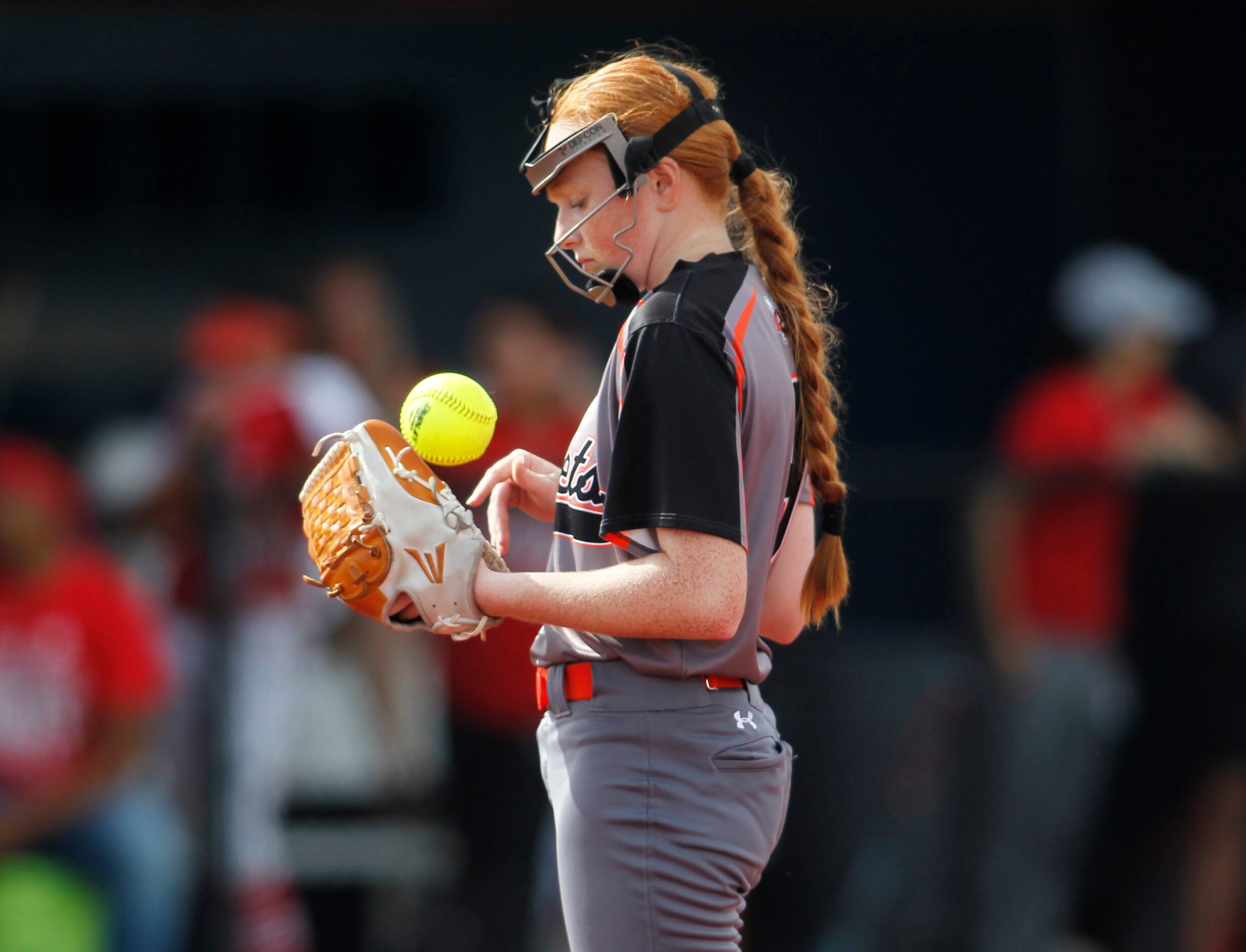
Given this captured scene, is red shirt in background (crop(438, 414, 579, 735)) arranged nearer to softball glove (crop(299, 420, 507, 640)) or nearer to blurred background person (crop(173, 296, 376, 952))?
blurred background person (crop(173, 296, 376, 952))

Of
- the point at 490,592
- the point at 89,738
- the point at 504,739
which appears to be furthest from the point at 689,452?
the point at 89,738

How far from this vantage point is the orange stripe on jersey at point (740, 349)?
1816 mm

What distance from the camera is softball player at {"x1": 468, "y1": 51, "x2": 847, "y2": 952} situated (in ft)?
5.77

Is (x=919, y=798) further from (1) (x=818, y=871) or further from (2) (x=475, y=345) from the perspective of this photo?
(2) (x=475, y=345)

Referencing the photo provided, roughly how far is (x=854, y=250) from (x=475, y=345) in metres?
1.99

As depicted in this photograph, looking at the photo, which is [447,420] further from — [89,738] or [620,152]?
[89,738]

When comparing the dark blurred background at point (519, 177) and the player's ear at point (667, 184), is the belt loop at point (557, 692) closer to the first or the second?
the player's ear at point (667, 184)

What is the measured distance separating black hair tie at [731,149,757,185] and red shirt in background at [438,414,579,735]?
8.50 feet

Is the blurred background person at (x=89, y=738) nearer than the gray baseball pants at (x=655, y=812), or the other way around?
the gray baseball pants at (x=655, y=812)

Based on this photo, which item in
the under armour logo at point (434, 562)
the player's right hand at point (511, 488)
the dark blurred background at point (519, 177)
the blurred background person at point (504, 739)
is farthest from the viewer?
the dark blurred background at point (519, 177)

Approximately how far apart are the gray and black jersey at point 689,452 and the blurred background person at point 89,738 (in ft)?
10.4

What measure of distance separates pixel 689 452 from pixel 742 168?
0.48 metres

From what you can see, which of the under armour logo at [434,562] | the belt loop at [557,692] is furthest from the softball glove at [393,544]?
the belt loop at [557,692]

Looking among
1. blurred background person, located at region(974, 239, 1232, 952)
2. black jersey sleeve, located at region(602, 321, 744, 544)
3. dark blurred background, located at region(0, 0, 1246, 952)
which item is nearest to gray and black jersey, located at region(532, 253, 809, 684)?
black jersey sleeve, located at region(602, 321, 744, 544)
